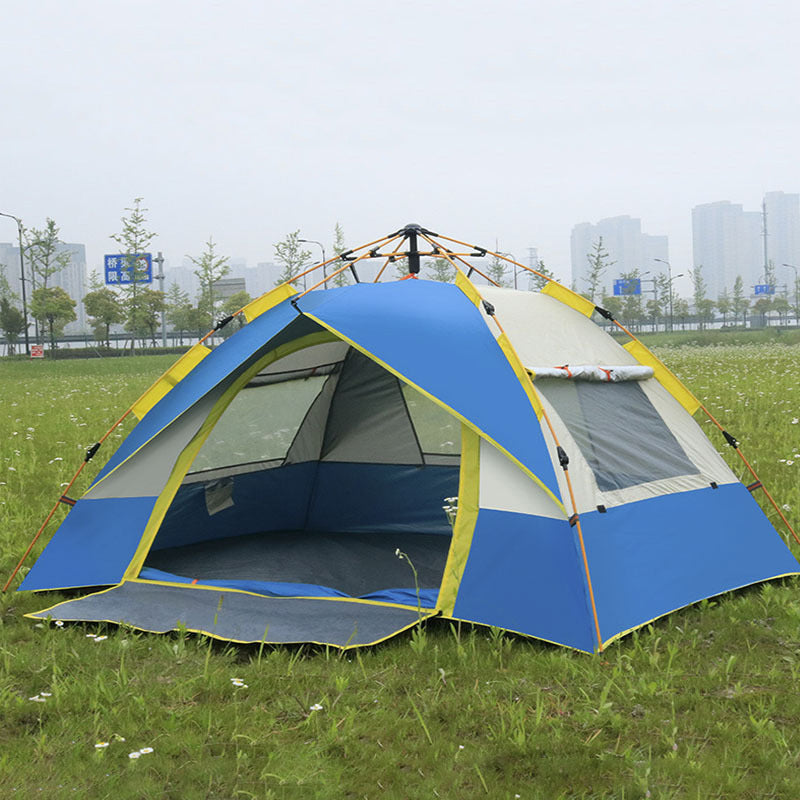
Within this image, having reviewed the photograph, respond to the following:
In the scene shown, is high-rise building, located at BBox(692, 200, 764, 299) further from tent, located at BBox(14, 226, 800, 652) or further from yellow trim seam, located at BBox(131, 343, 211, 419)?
yellow trim seam, located at BBox(131, 343, 211, 419)

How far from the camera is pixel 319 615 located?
167 inches

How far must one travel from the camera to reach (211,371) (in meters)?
4.91

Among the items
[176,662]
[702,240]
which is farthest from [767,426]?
[702,240]

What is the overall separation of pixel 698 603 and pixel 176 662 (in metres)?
2.47

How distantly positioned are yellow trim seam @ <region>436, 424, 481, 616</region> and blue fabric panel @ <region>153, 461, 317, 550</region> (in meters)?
2.40

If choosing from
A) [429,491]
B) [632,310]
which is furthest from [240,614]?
[632,310]

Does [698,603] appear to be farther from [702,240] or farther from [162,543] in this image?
[702,240]

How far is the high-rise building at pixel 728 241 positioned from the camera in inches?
6624

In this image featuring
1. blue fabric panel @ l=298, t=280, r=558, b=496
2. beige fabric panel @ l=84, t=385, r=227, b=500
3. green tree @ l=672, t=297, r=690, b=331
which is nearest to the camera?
blue fabric panel @ l=298, t=280, r=558, b=496

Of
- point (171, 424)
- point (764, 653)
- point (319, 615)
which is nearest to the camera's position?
point (764, 653)

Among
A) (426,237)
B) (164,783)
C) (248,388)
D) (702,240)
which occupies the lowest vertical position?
(164,783)

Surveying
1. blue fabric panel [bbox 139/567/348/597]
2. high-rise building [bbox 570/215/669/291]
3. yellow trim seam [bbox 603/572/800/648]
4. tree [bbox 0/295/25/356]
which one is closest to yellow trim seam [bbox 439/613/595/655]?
yellow trim seam [bbox 603/572/800/648]

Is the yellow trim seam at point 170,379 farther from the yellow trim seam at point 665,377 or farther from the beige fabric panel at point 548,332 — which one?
the yellow trim seam at point 665,377

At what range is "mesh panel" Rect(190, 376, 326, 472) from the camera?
582 centimetres
